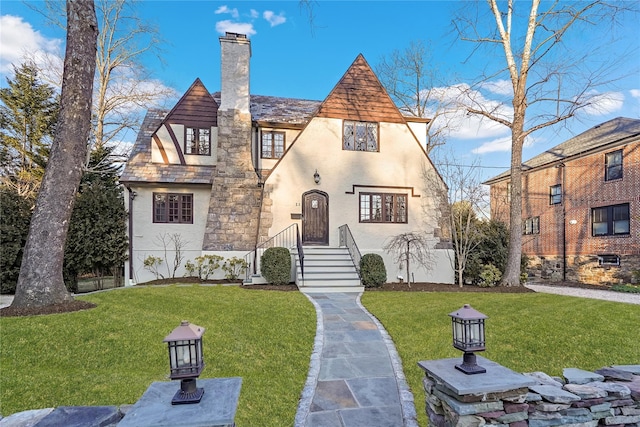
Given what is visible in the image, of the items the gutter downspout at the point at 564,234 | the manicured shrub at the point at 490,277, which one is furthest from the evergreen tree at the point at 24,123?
the gutter downspout at the point at 564,234

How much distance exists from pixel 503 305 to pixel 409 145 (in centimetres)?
768

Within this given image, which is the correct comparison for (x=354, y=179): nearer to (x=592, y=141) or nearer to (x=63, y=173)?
(x=63, y=173)

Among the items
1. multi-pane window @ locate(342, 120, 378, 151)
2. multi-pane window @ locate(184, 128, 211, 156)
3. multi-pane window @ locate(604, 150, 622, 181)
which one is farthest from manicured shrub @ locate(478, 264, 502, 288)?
multi-pane window @ locate(184, 128, 211, 156)

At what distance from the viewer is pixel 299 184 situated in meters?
12.9

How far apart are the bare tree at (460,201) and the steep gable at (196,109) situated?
929 centimetres

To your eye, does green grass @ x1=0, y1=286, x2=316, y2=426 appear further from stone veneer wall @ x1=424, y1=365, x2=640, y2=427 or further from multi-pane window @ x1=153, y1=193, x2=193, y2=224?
multi-pane window @ x1=153, y1=193, x2=193, y2=224

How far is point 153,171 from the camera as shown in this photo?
13.5 metres

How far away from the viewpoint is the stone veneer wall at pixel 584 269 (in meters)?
15.0

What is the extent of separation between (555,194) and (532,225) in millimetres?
2409

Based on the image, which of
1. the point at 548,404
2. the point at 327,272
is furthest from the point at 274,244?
the point at 548,404

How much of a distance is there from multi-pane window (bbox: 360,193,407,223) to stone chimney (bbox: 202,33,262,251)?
410 cm

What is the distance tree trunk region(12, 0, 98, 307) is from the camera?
663 cm

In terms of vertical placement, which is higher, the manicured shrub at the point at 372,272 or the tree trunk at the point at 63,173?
the tree trunk at the point at 63,173

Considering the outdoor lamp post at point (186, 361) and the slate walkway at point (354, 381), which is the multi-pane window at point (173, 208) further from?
the outdoor lamp post at point (186, 361)
